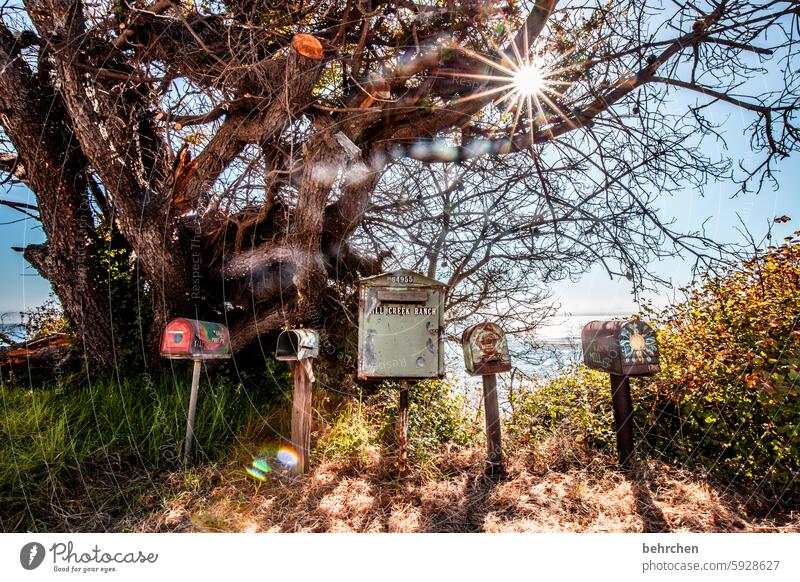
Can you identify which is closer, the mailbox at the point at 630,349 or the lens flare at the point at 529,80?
the mailbox at the point at 630,349

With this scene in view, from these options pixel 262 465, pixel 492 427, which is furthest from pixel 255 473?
pixel 492 427

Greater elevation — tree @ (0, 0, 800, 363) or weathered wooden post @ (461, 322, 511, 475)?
tree @ (0, 0, 800, 363)

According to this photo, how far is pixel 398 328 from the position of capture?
8.54ft

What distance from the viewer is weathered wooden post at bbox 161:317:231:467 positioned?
277 cm

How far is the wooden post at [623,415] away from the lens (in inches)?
113

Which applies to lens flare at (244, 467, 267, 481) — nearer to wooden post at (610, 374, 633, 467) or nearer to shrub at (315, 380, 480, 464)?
shrub at (315, 380, 480, 464)

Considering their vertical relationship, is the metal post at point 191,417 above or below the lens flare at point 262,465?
above

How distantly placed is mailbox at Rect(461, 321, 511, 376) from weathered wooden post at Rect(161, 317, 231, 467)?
1869mm

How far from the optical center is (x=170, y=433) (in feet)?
10.2

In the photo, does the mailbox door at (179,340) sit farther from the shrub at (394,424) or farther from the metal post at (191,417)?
the shrub at (394,424)

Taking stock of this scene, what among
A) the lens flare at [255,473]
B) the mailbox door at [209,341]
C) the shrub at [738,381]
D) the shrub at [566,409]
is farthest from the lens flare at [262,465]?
the shrub at [738,381]

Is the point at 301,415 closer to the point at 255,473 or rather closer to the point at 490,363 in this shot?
the point at 255,473

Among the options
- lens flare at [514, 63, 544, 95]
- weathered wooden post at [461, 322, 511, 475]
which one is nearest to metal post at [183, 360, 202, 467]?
weathered wooden post at [461, 322, 511, 475]

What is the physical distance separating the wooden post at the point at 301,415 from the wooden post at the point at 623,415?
2.21 m
